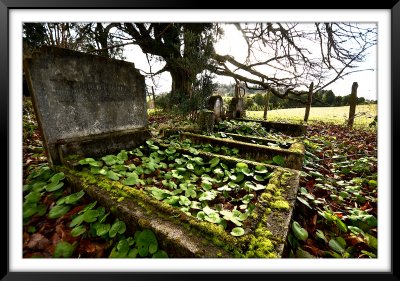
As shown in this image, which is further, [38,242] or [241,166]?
[241,166]

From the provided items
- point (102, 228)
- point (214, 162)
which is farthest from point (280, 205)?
point (102, 228)

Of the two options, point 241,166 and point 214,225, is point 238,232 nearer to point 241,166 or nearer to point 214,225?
point 214,225

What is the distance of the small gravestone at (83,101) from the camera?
2658 millimetres

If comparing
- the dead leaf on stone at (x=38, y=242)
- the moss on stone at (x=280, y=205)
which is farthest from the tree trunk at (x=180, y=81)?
the dead leaf on stone at (x=38, y=242)

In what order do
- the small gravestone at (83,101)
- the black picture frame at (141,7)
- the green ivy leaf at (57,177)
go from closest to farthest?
the black picture frame at (141,7)
the green ivy leaf at (57,177)
the small gravestone at (83,101)

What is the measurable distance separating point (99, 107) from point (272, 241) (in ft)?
10.4

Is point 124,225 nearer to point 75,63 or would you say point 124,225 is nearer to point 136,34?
point 75,63

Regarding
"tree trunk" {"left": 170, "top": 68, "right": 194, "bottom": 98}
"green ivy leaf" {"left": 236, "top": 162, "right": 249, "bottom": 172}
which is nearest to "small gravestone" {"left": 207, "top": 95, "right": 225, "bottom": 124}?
"tree trunk" {"left": 170, "top": 68, "right": 194, "bottom": 98}

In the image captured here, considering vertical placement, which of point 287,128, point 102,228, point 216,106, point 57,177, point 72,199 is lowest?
point 102,228

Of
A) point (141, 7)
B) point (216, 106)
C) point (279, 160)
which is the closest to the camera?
point (141, 7)

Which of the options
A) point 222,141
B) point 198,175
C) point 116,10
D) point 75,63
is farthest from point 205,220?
point 75,63

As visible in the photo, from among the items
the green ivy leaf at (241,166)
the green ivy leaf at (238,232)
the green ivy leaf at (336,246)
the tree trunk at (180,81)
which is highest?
the tree trunk at (180,81)

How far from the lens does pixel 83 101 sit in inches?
123

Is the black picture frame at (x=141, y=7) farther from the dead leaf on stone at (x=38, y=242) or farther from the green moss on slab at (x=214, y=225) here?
the dead leaf on stone at (x=38, y=242)
